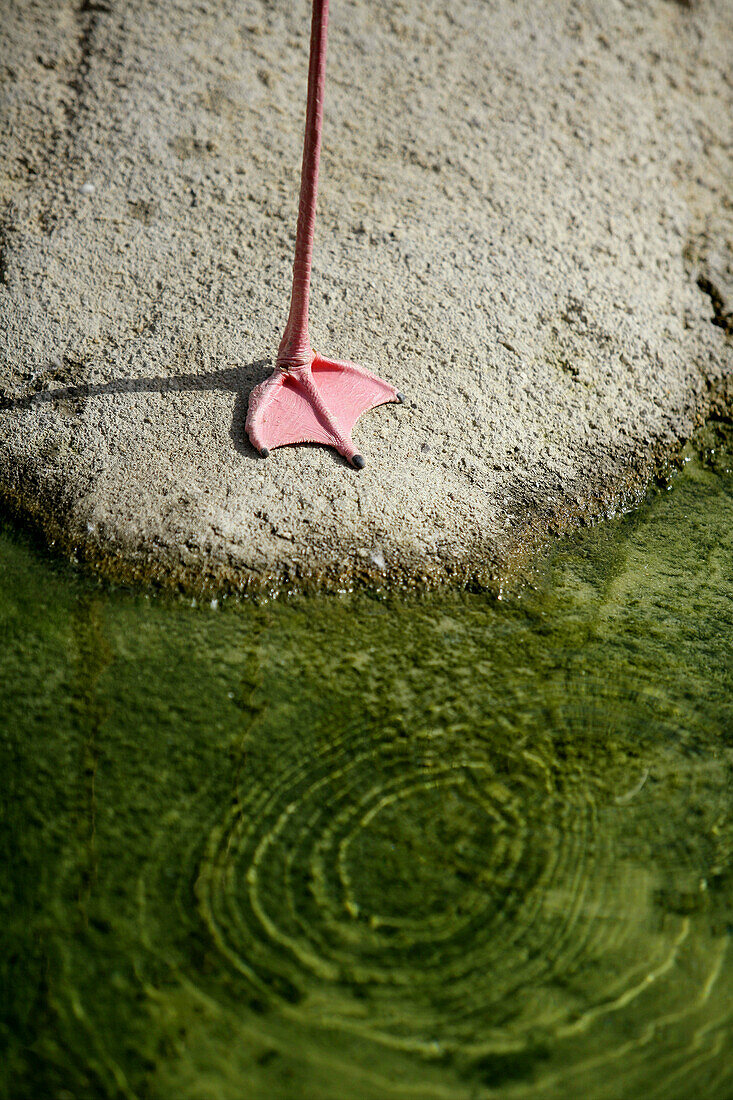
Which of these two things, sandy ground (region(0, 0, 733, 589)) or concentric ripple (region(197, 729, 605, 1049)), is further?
sandy ground (region(0, 0, 733, 589))

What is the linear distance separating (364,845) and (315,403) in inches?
54.4

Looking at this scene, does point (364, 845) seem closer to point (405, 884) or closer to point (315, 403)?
point (405, 884)

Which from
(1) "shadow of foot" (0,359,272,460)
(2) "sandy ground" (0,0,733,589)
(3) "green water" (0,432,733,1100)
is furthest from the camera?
(1) "shadow of foot" (0,359,272,460)

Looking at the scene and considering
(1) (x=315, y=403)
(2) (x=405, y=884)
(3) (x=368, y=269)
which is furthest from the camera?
(3) (x=368, y=269)

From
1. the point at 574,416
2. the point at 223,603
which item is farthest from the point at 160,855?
the point at 574,416

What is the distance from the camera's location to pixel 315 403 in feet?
8.61

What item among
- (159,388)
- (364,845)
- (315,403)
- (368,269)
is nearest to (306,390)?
(315,403)

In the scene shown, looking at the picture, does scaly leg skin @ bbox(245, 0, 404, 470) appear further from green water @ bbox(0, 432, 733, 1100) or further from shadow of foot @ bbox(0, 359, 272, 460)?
green water @ bbox(0, 432, 733, 1100)

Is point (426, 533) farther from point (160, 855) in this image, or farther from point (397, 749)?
point (160, 855)

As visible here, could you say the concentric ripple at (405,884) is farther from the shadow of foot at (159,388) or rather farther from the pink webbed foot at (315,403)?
the shadow of foot at (159,388)

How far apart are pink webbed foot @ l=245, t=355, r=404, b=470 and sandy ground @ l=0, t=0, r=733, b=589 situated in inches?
2.5

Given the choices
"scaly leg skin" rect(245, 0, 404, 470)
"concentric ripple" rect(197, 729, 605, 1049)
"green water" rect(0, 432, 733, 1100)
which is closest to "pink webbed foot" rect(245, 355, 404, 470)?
"scaly leg skin" rect(245, 0, 404, 470)

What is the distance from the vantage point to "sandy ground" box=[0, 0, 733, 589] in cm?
249

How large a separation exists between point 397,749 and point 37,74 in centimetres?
321
